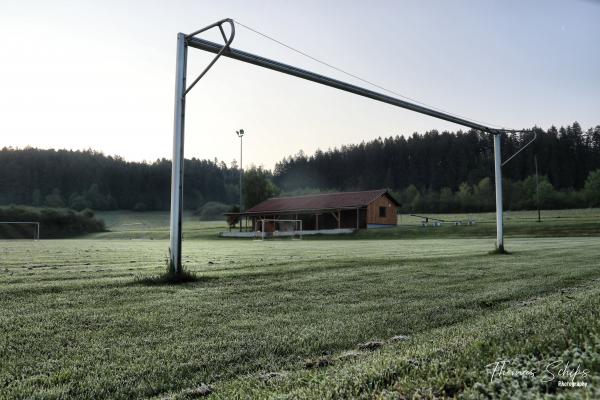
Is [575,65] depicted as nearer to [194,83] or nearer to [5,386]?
[194,83]

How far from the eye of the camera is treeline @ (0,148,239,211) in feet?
329

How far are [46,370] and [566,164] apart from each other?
112587 millimetres

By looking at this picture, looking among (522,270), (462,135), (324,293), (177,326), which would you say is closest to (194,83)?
(324,293)

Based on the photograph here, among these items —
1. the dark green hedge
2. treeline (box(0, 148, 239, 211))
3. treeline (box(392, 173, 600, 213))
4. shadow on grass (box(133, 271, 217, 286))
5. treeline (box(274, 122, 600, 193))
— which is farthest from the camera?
treeline (box(0, 148, 239, 211))

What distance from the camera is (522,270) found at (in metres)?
8.60

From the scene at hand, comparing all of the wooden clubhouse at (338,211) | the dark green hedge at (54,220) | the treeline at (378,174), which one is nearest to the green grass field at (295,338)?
the wooden clubhouse at (338,211)

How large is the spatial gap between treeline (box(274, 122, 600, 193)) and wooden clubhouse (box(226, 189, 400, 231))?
50.0m

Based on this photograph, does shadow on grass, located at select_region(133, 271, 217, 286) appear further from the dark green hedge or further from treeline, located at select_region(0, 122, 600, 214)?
treeline, located at select_region(0, 122, 600, 214)

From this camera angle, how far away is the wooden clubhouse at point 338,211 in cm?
4938

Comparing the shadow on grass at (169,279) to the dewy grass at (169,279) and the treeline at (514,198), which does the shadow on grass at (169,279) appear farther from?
the treeline at (514,198)

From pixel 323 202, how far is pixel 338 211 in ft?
13.6

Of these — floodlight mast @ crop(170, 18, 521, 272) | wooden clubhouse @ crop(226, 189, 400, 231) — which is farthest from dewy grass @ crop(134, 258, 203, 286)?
wooden clubhouse @ crop(226, 189, 400, 231)

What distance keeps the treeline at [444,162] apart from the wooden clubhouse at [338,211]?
50.0m

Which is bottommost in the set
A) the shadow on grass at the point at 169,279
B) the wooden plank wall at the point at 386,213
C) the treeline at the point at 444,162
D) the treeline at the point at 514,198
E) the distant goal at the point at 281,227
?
the distant goal at the point at 281,227
